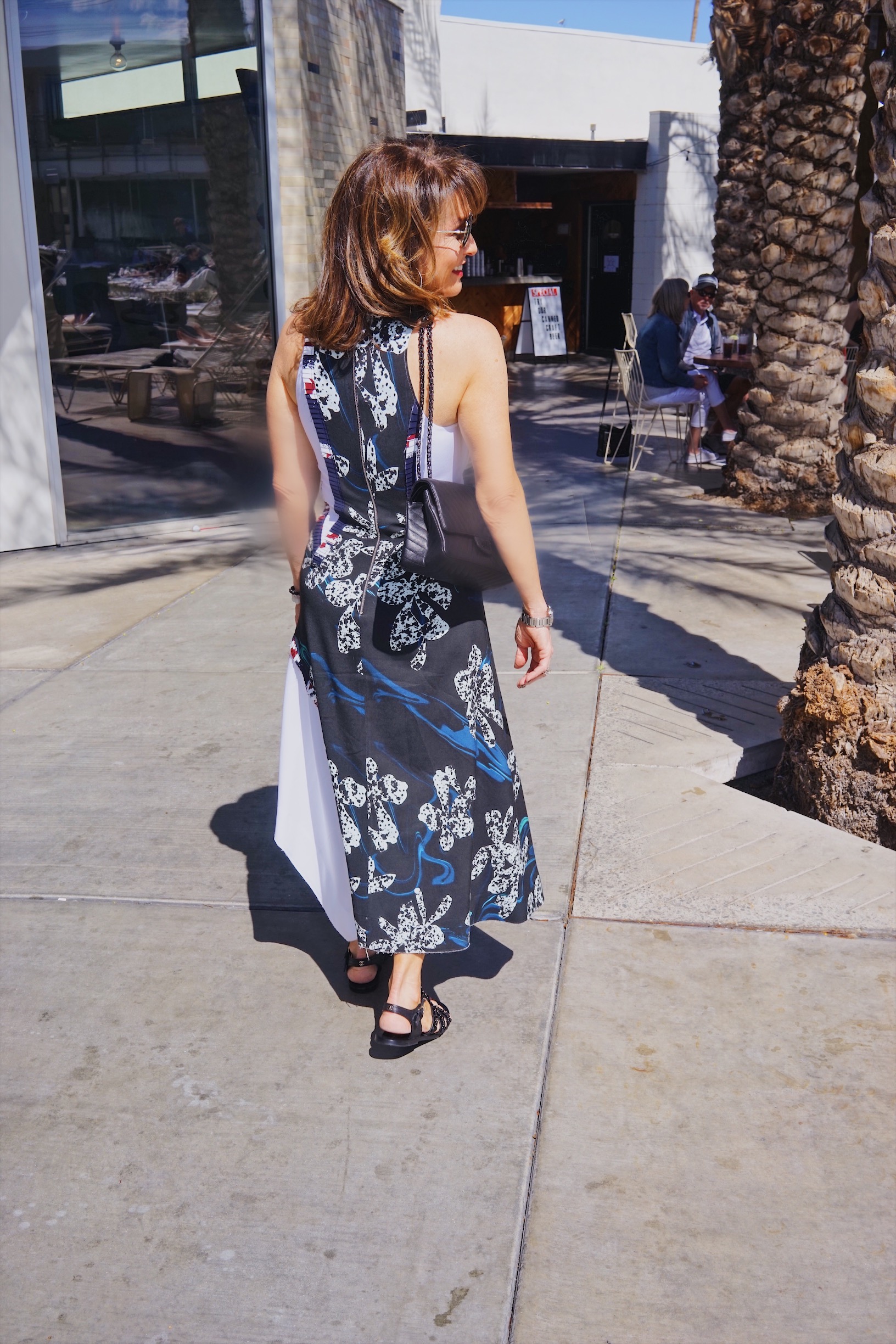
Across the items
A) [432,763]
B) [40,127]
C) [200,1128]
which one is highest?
[40,127]

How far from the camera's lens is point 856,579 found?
12.8ft

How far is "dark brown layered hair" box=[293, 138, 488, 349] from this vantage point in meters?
2.34

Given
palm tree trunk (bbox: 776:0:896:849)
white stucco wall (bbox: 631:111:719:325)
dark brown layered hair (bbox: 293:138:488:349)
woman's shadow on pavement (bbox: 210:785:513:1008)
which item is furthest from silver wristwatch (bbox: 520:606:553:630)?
white stucco wall (bbox: 631:111:719:325)

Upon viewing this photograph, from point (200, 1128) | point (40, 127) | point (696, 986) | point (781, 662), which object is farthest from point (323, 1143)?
point (40, 127)

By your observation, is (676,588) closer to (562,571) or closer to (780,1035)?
(562,571)

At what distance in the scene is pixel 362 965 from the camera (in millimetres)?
3029

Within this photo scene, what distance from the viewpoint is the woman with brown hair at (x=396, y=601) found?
2.39 meters

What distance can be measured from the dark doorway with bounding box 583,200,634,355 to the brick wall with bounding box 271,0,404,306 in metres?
12.3

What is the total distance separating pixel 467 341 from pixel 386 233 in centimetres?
26

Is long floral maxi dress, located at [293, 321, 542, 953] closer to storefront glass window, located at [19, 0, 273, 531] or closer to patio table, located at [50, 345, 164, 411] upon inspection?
patio table, located at [50, 345, 164, 411]

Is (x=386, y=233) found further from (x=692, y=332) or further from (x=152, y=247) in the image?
(x=692, y=332)

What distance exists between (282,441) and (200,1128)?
4.86ft

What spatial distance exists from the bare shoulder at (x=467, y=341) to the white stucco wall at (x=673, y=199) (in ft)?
63.7

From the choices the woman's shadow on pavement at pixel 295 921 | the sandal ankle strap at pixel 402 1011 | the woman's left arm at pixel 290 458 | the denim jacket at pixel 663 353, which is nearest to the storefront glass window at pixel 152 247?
the denim jacket at pixel 663 353
